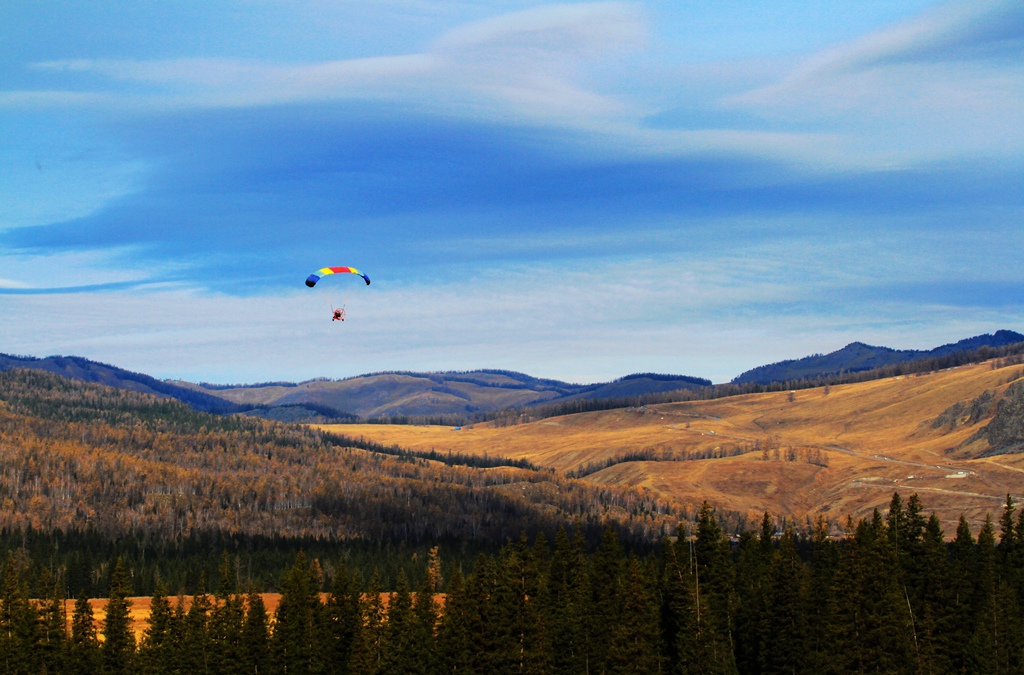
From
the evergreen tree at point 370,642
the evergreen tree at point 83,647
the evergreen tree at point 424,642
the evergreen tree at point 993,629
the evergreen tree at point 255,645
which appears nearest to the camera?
the evergreen tree at point 993,629

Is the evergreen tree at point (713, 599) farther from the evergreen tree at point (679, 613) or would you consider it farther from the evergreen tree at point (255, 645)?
the evergreen tree at point (255, 645)

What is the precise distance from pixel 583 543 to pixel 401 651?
2846 centimetres

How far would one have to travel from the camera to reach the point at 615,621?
110750 millimetres

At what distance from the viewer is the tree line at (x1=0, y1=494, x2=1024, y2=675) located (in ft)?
347

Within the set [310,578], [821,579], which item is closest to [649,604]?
[821,579]

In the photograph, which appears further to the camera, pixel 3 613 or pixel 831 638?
pixel 3 613

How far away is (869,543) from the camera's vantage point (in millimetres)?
123312

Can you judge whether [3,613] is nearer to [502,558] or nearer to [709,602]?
[502,558]

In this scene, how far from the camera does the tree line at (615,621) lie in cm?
10569

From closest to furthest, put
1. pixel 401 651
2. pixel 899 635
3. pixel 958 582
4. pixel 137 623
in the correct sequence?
pixel 899 635, pixel 401 651, pixel 958 582, pixel 137 623

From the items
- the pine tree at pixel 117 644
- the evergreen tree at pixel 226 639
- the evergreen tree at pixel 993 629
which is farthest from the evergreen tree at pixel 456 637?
the evergreen tree at pixel 993 629

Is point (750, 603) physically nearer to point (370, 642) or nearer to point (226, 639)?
point (370, 642)

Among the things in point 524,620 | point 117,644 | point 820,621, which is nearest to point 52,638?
point 117,644

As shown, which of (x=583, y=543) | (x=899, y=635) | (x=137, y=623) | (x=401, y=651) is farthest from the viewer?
(x=137, y=623)
